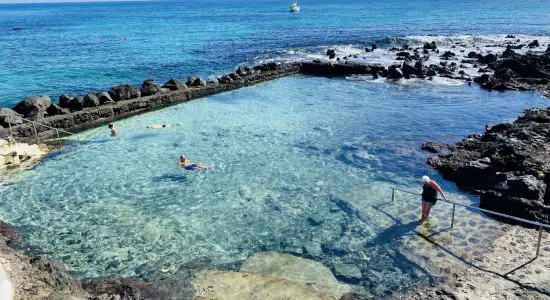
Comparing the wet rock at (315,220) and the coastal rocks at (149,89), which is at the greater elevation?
the coastal rocks at (149,89)

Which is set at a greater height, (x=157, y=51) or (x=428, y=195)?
(x=157, y=51)

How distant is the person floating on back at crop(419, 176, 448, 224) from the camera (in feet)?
41.5

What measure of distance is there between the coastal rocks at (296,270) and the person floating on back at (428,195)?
4.08 meters

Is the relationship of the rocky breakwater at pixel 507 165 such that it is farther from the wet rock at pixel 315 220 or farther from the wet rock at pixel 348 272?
the wet rock at pixel 348 272

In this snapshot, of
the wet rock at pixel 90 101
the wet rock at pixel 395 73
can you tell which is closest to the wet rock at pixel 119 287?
the wet rock at pixel 90 101

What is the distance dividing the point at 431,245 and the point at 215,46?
50.7 metres

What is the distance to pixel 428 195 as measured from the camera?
42.0ft

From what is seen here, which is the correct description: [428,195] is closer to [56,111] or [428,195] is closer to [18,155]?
[18,155]

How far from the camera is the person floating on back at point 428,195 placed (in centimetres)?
1266

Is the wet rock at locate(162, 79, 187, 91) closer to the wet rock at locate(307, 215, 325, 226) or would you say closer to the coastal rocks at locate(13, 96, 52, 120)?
the coastal rocks at locate(13, 96, 52, 120)

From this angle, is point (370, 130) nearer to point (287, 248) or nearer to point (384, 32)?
point (287, 248)

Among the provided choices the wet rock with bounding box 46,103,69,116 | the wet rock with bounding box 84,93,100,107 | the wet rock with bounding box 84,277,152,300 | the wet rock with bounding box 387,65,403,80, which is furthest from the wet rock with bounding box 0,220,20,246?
the wet rock with bounding box 387,65,403,80

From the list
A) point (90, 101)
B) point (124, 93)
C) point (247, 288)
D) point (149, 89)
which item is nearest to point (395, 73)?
point (149, 89)

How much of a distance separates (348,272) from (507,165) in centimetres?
888
